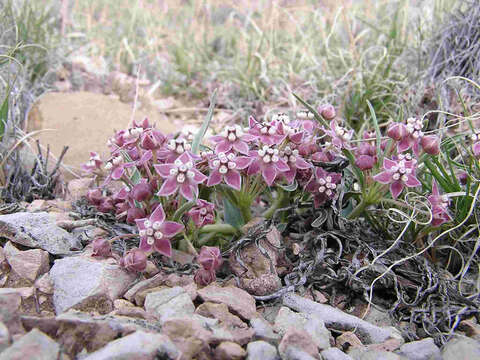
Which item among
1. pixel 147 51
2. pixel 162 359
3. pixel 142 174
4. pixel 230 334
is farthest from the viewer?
pixel 147 51

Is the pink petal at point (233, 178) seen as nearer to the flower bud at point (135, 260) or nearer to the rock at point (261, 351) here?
the flower bud at point (135, 260)

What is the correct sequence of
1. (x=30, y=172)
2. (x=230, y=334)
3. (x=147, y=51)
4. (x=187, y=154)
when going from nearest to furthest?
1. (x=230, y=334)
2. (x=187, y=154)
3. (x=30, y=172)
4. (x=147, y=51)

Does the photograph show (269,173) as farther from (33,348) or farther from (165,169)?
(33,348)

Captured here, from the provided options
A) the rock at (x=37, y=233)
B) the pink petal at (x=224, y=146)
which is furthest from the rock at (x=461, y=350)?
the rock at (x=37, y=233)

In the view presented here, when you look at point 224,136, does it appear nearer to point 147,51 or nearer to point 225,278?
point 225,278

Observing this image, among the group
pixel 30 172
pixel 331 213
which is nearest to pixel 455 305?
pixel 331 213

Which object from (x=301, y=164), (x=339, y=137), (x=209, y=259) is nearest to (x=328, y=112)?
(x=339, y=137)

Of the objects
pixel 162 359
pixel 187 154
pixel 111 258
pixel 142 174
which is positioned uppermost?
pixel 187 154
